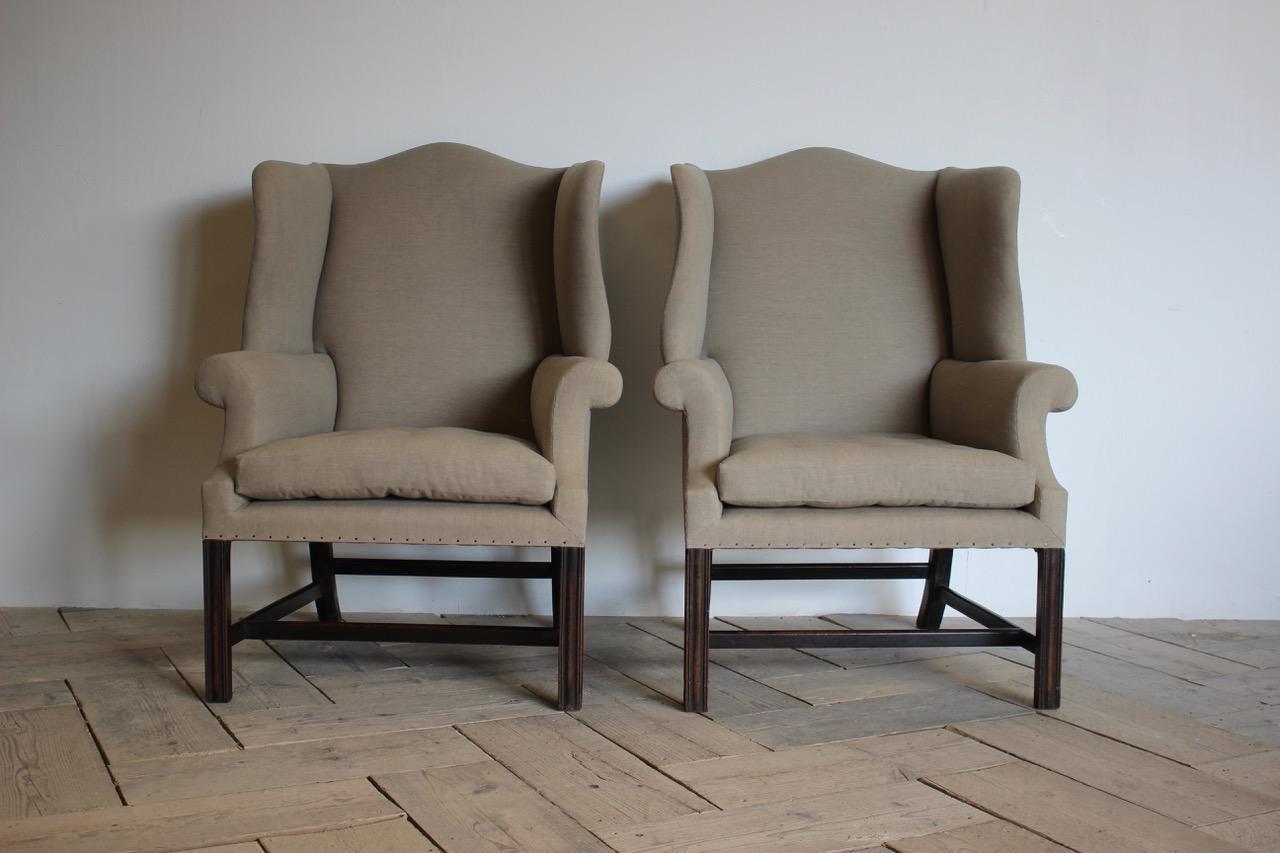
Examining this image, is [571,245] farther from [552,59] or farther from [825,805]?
[825,805]

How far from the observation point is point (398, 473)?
74.2 inches

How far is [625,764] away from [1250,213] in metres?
2.23

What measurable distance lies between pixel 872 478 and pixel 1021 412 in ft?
1.18

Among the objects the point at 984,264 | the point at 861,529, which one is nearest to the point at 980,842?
the point at 861,529

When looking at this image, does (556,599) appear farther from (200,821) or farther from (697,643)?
(200,821)

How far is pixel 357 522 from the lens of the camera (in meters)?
1.90

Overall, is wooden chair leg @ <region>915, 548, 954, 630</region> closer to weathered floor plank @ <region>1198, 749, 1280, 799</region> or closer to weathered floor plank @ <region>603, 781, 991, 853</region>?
weathered floor plank @ <region>1198, 749, 1280, 799</region>

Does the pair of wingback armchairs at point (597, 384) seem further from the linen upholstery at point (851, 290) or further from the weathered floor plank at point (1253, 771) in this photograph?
the weathered floor plank at point (1253, 771)

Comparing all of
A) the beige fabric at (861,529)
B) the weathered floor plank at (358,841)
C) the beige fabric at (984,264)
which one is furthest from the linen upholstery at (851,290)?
the weathered floor plank at (358,841)

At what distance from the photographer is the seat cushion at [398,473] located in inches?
74.2

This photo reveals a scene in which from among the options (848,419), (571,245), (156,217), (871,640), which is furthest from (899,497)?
(156,217)

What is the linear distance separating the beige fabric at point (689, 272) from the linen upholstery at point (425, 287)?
17 centimetres

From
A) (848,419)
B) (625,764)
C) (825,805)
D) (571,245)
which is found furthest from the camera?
(848,419)

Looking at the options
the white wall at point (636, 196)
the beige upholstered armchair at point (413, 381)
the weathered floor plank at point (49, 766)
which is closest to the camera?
the weathered floor plank at point (49, 766)
